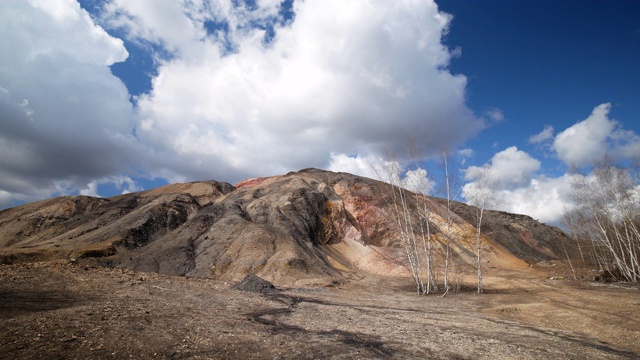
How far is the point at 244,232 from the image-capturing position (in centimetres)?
3681

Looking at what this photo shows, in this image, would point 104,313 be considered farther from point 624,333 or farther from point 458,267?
point 458,267

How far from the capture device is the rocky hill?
31.4 meters

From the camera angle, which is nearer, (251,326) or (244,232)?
(251,326)

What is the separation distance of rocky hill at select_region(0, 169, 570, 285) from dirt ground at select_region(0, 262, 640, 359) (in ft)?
39.3

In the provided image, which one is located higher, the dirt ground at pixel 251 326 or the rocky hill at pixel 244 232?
the rocky hill at pixel 244 232

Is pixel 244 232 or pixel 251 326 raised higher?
pixel 244 232

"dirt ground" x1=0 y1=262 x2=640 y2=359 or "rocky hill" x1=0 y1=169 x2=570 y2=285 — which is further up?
"rocky hill" x1=0 y1=169 x2=570 y2=285

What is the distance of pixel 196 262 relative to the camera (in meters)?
32.2

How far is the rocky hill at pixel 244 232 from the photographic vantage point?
103ft

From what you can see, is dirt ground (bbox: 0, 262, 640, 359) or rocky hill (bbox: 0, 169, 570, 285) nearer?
dirt ground (bbox: 0, 262, 640, 359)

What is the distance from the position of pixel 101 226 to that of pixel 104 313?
41.4 meters

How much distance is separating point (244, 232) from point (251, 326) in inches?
1068

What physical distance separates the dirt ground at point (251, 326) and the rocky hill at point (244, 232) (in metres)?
12.0

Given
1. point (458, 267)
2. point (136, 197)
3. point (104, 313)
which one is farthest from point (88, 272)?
point (136, 197)
